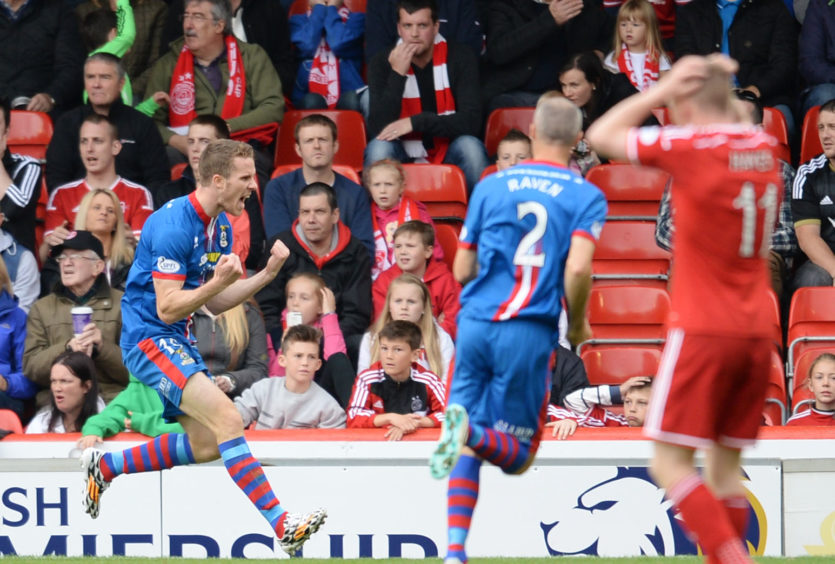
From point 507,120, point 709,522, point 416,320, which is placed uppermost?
point 507,120

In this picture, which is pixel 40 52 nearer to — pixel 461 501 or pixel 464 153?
pixel 464 153

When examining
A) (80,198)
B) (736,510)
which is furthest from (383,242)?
(736,510)

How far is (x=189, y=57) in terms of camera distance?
10.5 metres

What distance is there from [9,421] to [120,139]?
279cm

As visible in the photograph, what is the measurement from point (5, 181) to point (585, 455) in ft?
15.8

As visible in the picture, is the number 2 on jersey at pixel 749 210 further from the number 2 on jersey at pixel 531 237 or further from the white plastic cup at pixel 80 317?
the white plastic cup at pixel 80 317

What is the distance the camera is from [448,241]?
31.6ft

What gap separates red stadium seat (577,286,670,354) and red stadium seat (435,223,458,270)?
110cm

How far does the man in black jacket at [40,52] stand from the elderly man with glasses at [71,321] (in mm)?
2759

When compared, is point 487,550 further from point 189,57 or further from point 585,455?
point 189,57

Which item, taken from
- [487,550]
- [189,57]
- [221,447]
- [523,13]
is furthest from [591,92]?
[221,447]

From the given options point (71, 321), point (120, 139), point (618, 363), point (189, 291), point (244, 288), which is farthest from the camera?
point (120, 139)

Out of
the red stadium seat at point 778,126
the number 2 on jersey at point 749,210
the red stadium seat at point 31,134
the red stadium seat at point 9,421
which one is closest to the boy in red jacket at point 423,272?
the red stadium seat at point 9,421

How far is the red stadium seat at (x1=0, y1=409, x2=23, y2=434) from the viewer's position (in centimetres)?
790
